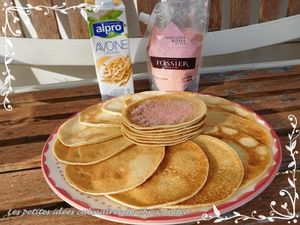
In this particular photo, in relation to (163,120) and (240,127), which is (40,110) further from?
(240,127)

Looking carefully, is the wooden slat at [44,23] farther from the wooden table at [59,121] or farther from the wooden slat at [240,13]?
the wooden slat at [240,13]

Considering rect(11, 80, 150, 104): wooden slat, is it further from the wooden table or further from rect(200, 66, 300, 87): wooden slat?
rect(200, 66, 300, 87): wooden slat

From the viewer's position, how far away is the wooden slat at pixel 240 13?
4.29ft

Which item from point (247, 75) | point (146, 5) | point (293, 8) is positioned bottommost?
point (247, 75)

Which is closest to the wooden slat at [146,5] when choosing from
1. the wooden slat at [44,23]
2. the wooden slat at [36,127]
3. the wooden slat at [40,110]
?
the wooden slat at [44,23]

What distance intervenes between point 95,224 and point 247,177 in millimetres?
288

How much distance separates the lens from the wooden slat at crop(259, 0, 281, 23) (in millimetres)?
1327

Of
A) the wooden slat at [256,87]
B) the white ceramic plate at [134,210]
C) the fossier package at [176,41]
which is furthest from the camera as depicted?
the wooden slat at [256,87]

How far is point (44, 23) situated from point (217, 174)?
3.01ft

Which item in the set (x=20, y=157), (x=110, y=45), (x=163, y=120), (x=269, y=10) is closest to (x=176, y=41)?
(x=110, y=45)

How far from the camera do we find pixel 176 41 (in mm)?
915

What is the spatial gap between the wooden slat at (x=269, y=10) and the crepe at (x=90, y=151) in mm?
896

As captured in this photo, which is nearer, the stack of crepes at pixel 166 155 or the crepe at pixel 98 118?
the stack of crepes at pixel 166 155

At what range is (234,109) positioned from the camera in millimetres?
861
